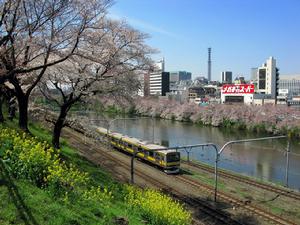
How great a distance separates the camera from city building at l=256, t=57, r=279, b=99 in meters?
109

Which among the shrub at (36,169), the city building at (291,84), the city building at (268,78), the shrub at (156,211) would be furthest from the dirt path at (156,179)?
the city building at (291,84)

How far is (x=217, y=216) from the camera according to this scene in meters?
15.9

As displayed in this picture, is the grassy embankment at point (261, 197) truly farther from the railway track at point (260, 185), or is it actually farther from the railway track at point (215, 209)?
the railway track at point (215, 209)

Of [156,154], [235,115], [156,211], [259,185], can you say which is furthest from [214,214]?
Answer: [235,115]

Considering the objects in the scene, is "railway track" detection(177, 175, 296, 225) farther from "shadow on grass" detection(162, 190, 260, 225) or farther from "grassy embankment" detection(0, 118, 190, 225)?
"grassy embankment" detection(0, 118, 190, 225)

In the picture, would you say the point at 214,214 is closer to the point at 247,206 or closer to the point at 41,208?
the point at 247,206

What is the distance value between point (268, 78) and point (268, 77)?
321 mm

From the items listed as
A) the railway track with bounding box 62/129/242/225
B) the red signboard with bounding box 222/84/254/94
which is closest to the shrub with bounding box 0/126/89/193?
the railway track with bounding box 62/129/242/225

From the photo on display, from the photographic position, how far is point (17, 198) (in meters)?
6.95

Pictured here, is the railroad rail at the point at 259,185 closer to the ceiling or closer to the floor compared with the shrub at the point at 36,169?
closer to the floor

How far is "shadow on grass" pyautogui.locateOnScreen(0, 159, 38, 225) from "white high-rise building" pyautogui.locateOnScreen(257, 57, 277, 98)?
105m

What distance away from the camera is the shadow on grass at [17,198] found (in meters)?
6.34

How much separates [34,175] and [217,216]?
10.2m

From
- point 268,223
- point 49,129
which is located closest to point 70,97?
point 49,129
